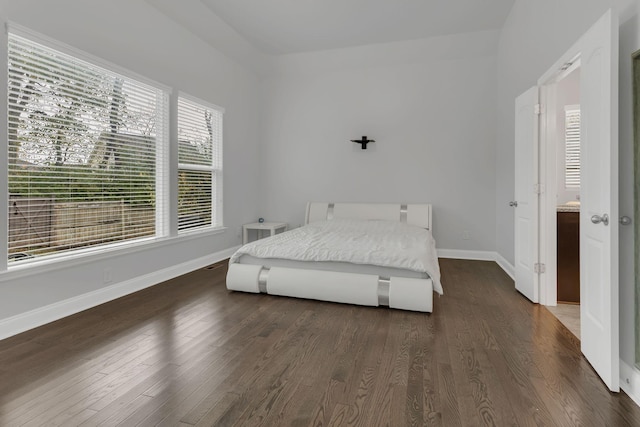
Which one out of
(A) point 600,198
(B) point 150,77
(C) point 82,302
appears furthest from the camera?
(B) point 150,77

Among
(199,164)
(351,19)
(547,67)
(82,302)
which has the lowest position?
(82,302)

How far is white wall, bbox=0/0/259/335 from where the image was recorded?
2438 millimetres

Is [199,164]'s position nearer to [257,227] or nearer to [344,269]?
[257,227]

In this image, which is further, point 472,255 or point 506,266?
point 472,255

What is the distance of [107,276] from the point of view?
3.02 metres

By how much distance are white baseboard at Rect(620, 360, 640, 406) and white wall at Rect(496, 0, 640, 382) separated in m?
0.03

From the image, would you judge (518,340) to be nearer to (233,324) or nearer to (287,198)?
(233,324)

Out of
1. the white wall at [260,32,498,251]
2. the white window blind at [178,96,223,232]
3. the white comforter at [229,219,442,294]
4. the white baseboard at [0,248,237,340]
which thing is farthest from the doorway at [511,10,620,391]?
the white window blind at [178,96,223,232]

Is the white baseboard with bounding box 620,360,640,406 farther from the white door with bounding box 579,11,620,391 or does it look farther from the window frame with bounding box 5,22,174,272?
the window frame with bounding box 5,22,174,272

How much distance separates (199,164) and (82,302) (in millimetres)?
2098

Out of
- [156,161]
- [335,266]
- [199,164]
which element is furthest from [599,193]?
[199,164]

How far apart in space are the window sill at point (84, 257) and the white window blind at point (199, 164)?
1.15 feet

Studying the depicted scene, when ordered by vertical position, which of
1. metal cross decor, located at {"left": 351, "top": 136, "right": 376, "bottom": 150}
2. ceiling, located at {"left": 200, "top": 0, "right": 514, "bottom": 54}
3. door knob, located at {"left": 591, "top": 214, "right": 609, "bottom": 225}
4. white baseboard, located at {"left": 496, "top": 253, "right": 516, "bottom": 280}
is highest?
ceiling, located at {"left": 200, "top": 0, "right": 514, "bottom": 54}

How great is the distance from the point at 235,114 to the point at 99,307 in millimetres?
3205
